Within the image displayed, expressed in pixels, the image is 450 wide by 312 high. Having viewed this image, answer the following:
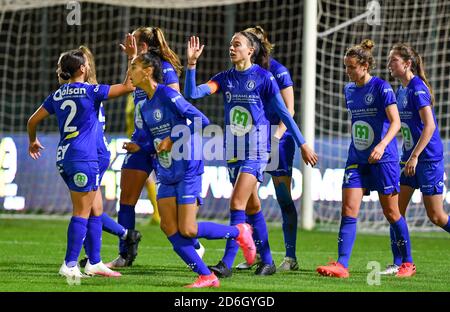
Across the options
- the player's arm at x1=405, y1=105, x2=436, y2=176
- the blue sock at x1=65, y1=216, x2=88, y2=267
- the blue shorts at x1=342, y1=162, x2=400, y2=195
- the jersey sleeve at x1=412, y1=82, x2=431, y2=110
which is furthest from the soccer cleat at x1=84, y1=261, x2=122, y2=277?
the jersey sleeve at x1=412, y1=82, x2=431, y2=110

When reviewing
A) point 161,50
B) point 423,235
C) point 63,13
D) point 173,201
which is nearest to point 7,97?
point 63,13

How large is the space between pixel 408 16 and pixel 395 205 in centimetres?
733

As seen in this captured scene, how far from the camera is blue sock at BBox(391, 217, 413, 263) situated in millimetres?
7699

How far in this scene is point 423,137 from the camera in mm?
7742

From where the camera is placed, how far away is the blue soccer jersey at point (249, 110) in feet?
23.5

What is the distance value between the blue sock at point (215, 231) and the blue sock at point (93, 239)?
1.09m

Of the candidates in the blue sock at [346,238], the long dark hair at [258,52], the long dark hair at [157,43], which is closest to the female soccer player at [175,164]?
the long dark hair at [258,52]

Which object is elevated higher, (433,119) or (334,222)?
(433,119)

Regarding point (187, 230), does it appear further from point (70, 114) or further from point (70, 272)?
point (70, 114)

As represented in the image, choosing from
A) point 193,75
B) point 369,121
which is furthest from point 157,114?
point 369,121

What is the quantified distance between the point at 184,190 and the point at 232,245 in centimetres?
107

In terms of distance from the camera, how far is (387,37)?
1450 centimetres

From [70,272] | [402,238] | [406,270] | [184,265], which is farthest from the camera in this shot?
[184,265]

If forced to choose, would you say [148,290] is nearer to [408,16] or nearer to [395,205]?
[395,205]
